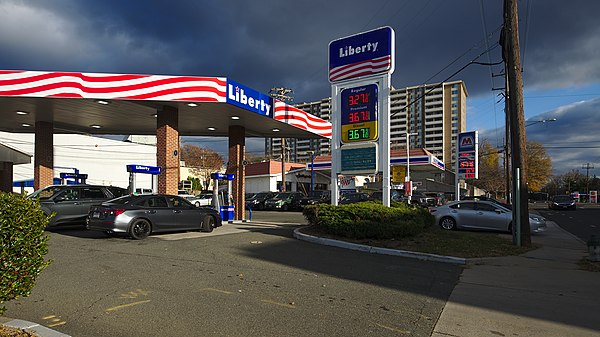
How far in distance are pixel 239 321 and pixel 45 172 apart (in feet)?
62.7

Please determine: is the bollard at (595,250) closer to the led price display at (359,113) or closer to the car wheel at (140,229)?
the led price display at (359,113)

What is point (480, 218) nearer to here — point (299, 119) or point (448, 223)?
point (448, 223)

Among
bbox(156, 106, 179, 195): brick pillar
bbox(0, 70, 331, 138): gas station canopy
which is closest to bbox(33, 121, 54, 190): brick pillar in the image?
bbox(0, 70, 331, 138): gas station canopy

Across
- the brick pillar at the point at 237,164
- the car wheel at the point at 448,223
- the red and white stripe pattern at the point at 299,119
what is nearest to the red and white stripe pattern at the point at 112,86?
the red and white stripe pattern at the point at 299,119

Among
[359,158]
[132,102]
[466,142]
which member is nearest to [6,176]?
[132,102]

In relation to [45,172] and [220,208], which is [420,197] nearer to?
[220,208]

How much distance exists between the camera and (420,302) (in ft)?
20.6

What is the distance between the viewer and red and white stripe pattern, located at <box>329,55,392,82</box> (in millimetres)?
14082

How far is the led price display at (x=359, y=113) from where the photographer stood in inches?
560

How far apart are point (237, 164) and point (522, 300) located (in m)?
16.1

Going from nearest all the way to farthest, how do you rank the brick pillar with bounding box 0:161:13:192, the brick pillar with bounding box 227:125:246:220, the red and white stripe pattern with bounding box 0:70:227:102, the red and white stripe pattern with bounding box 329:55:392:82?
the red and white stripe pattern with bounding box 329:55:392:82, the red and white stripe pattern with bounding box 0:70:227:102, the brick pillar with bounding box 227:125:246:220, the brick pillar with bounding box 0:161:13:192

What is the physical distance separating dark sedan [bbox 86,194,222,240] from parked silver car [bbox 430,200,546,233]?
1010 cm

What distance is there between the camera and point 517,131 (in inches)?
502

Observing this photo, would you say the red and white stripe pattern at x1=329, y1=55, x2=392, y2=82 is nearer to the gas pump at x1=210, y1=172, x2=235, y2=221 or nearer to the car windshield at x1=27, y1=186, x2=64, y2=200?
the gas pump at x1=210, y1=172, x2=235, y2=221
